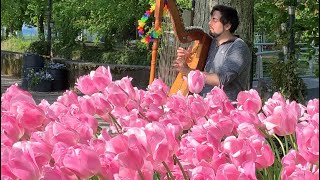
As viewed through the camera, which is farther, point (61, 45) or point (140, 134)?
point (61, 45)

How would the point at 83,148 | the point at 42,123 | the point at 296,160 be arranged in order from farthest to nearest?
the point at 42,123 → the point at 296,160 → the point at 83,148

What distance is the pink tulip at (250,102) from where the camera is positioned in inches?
66.9

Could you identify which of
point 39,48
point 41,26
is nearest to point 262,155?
point 39,48

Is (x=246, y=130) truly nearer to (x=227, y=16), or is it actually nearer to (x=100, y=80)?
(x=100, y=80)

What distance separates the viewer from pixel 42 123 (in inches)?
61.6

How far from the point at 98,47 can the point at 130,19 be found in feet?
8.49

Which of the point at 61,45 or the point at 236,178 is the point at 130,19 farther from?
the point at 236,178

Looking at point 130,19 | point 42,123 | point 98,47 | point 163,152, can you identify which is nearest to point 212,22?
point 42,123

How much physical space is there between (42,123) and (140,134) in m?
0.40

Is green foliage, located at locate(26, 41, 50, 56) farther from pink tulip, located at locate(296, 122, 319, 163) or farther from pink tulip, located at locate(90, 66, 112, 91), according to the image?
pink tulip, located at locate(296, 122, 319, 163)

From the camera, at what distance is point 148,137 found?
48.4 inches

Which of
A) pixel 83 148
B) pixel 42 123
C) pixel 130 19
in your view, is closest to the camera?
pixel 83 148

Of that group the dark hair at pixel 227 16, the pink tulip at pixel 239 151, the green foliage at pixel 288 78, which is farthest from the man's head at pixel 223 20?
the green foliage at pixel 288 78

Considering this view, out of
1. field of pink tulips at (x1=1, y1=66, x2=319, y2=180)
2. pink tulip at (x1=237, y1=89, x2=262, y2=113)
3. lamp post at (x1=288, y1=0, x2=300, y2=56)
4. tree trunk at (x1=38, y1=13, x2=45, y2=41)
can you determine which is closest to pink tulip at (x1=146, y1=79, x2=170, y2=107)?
field of pink tulips at (x1=1, y1=66, x2=319, y2=180)
